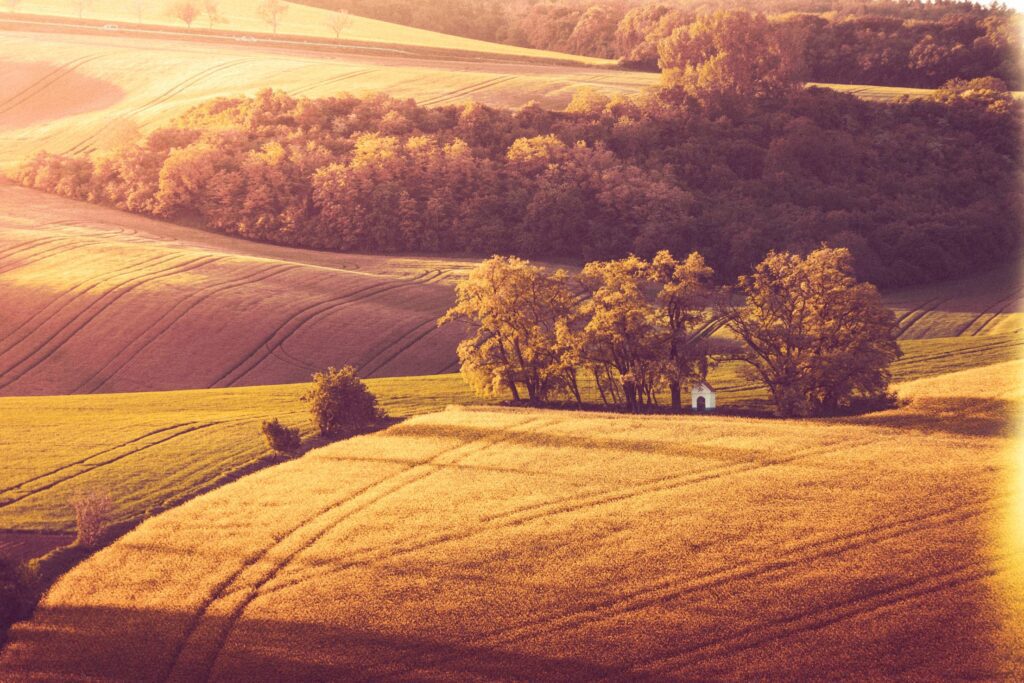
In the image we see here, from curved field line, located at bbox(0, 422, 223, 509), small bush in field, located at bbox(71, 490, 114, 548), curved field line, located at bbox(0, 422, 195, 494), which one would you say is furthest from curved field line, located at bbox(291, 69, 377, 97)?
small bush in field, located at bbox(71, 490, 114, 548)

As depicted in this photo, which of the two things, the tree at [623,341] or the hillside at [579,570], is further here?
the tree at [623,341]

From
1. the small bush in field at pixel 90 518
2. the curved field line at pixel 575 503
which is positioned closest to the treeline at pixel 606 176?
the curved field line at pixel 575 503

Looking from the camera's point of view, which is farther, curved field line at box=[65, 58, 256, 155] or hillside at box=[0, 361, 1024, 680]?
curved field line at box=[65, 58, 256, 155]

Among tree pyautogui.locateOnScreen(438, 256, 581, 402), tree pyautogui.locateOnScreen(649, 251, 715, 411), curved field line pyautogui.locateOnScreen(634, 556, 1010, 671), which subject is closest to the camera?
curved field line pyautogui.locateOnScreen(634, 556, 1010, 671)

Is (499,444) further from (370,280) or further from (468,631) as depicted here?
(370,280)

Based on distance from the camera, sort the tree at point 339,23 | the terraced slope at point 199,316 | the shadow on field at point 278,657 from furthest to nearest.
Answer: the tree at point 339,23 < the terraced slope at point 199,316 < the shadow on field at point 278,657

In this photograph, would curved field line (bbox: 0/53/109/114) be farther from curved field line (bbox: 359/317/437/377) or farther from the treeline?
curved field line (bbox: 359/317/437/377)

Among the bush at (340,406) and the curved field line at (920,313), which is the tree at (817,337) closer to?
the bush at (340,406)
